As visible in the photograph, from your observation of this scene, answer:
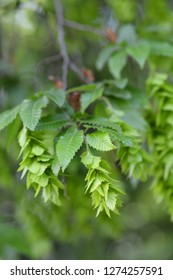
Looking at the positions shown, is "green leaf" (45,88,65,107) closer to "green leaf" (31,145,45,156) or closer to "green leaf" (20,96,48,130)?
"green leaf" (20,96,48,130)

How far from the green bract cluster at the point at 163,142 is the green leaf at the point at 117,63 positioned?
289 mm

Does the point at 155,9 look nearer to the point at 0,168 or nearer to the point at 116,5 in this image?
the point at 116,5

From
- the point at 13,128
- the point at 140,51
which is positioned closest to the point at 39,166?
the point at 13,128

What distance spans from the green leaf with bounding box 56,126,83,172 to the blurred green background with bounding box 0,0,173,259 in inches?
11.9

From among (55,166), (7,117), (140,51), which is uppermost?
(140,51)

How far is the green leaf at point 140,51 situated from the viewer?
186 centimetres

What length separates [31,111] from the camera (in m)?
1.44

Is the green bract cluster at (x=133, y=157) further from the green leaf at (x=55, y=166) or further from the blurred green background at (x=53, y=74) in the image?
the blurred green background at (x=53, y=74)

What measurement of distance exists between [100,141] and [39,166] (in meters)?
0.19

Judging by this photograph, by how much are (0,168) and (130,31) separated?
0.95 metres

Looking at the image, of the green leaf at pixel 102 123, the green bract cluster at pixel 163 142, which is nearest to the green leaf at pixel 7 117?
the green leaf at pixel 102 123

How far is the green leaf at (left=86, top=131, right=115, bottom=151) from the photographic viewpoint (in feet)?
4.22

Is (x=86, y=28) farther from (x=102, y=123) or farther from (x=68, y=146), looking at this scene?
(x=68, y=146)

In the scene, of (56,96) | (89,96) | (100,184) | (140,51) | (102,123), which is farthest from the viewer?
(140,51)
